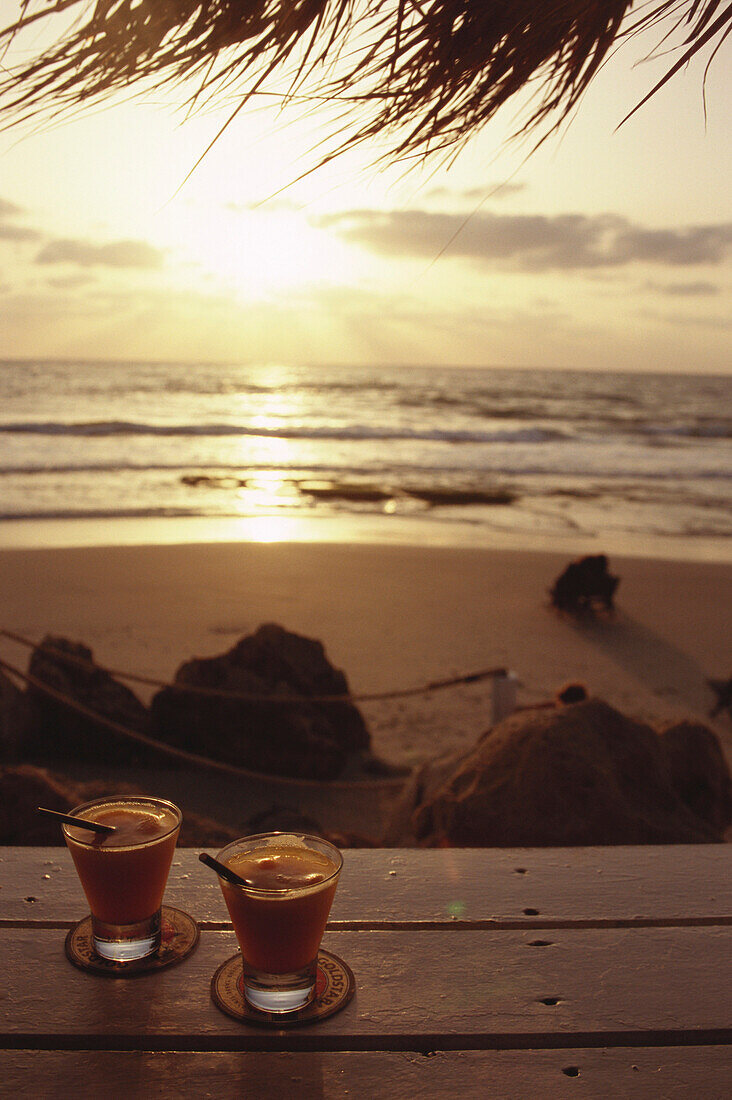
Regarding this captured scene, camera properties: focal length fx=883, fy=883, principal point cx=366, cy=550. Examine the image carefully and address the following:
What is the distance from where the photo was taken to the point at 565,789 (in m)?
2.40

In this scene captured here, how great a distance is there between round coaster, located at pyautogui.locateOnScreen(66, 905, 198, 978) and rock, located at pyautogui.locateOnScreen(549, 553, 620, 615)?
715 cm

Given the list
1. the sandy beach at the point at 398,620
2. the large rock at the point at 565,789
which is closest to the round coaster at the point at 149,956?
the large rock at the point at 565,789

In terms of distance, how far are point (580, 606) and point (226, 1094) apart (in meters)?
7.55

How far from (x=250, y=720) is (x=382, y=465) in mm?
15211

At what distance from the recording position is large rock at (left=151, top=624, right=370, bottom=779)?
4.70 metres

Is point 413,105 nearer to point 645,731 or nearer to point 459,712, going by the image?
point 645,731

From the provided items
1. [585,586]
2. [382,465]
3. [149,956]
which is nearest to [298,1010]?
[149,956]

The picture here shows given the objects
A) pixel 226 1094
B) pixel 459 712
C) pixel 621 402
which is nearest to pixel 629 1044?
pixel 226 1094

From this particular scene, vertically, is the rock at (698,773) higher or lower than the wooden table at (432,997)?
lower

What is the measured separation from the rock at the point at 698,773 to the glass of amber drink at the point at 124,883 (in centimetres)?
278

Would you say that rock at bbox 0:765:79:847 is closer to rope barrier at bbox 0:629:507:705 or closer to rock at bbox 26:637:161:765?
rope barrier at bbox 0:629:507:705

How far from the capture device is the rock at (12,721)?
4.51m

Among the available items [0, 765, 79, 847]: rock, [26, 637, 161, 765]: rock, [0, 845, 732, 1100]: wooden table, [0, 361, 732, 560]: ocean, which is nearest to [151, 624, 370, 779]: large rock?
[26, 637, 161, 765]: rock

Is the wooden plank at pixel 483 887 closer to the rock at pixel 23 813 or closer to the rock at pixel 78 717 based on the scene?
the rock at pixel 23 813
